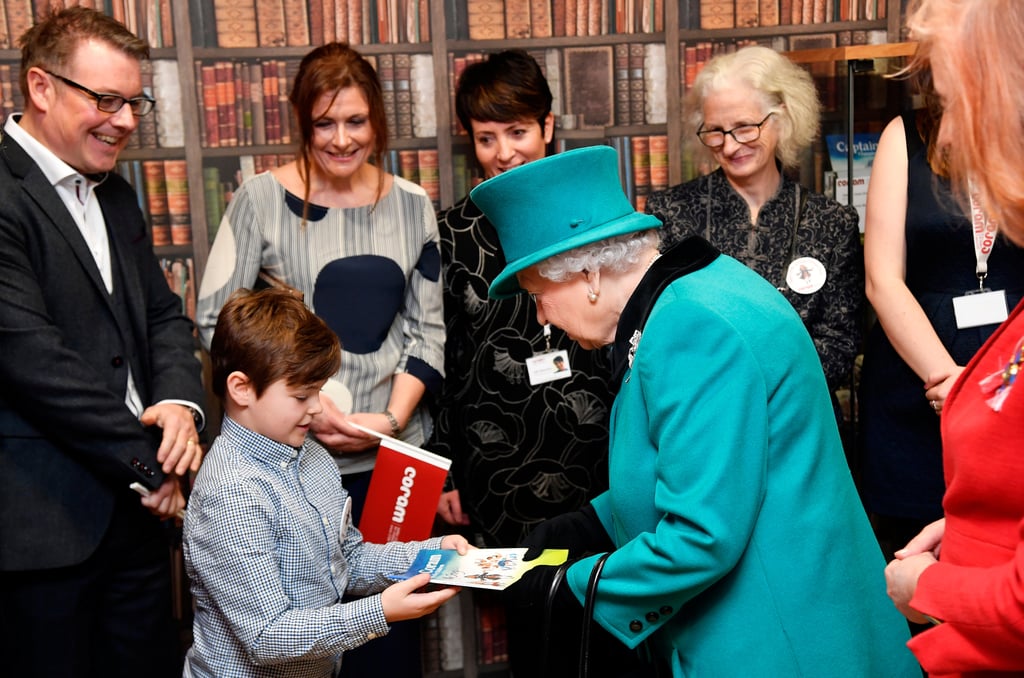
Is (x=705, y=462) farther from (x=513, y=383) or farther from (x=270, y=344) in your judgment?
(x=513, y=383)

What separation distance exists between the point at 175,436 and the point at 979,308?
2122mm

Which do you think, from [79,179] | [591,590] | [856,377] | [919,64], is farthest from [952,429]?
[856,377]

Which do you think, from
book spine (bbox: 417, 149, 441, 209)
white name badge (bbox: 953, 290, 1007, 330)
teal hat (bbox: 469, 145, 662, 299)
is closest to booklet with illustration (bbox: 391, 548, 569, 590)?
teal hat (bbox: 469, 145, 662, 299)

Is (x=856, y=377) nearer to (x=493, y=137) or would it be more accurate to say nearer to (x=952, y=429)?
(x=493, y=137)

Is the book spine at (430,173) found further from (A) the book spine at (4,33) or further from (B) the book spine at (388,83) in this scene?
(A) the book spine at (4,33)

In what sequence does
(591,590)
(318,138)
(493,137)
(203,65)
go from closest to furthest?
(591,590) → (318,138) → (493,137) → (203,65)

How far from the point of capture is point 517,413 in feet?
9.73

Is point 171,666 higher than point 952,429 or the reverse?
the reverse

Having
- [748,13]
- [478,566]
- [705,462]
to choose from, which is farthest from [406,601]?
[748,13]

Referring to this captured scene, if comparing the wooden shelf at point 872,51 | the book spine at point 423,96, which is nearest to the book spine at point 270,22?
the book spine at point 423,96

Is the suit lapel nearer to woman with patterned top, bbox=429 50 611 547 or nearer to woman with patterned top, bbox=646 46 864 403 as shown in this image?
woman with patterned top, bbox=429 50 611 547

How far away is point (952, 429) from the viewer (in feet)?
4.19

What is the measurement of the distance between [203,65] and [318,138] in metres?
0.76

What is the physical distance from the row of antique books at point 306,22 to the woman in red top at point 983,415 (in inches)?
95.0
